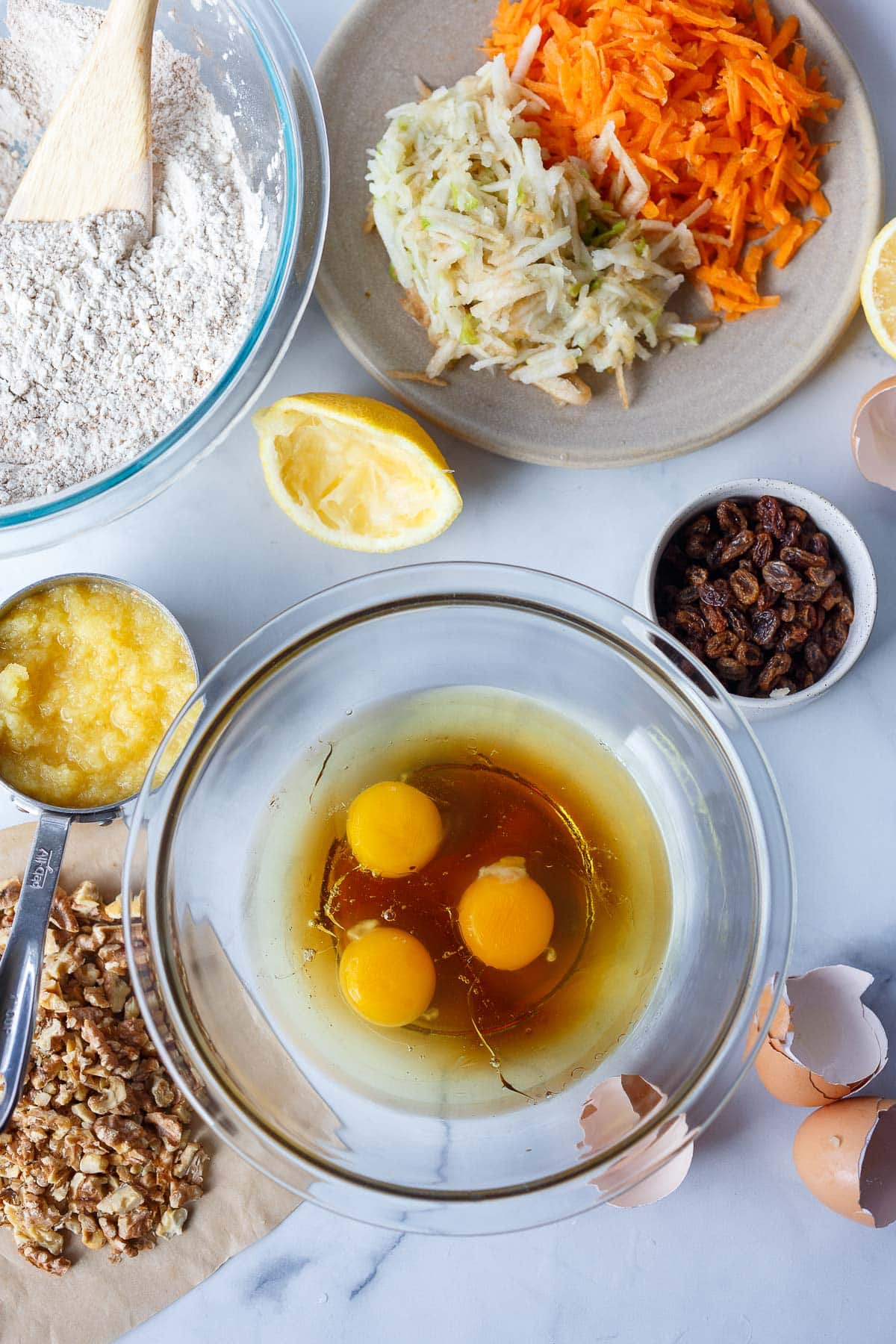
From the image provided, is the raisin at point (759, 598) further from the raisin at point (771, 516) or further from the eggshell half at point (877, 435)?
the eggshell half at point (877, 435)

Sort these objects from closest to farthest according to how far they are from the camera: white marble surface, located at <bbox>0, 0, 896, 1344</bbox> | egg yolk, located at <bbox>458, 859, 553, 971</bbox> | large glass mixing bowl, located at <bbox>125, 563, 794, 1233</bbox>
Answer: large glass mixing bowl, located at <bbox>125, 563, 794, 1233</bbox> → egg yolk, located at <bbox>458, 859, 553, 971</bbox> → white marble surface, located at <bbox>0, 0, 896, 1344</bbox>

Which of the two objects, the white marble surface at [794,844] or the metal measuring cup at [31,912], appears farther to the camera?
the white marble surface at [794,844]

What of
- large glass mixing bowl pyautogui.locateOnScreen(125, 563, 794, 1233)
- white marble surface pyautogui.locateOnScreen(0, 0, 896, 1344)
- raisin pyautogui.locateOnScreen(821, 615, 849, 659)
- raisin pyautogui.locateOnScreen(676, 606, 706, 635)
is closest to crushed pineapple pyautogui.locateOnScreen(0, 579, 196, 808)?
white marble surface pyautogui.locateOnScreen(0, 0, 896, 1344)

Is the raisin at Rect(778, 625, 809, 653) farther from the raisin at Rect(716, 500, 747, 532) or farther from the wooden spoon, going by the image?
the wooden spoon

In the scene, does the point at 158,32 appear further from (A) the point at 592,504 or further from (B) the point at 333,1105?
(B) the point at 333,1105

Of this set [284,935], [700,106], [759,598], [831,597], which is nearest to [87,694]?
[284,935]

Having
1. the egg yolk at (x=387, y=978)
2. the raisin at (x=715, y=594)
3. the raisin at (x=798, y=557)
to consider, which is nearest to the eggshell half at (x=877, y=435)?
the raisin at (x=798, y=557)
